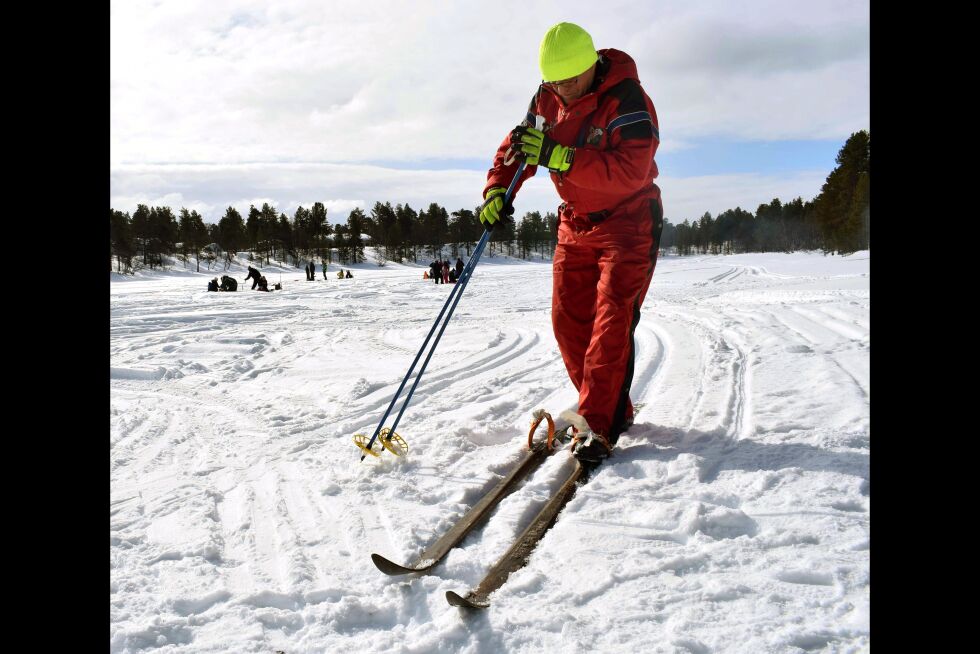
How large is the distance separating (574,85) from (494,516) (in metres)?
2.19

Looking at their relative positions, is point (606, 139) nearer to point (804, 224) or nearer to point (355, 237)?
point (355, 237)

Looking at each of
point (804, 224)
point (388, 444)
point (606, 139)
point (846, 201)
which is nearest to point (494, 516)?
point (388, 444)

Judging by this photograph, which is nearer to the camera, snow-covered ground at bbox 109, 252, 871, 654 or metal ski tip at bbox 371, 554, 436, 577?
snow-covered ground at bbox 109, 252, 871, 654

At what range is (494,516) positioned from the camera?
90.6 inches

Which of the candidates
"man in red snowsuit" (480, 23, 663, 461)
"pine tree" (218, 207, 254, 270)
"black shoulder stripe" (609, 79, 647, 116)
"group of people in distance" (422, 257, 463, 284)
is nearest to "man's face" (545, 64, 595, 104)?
"man in red snowsuit" (480, 23, 663, 461)

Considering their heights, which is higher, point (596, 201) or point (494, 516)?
point (596, 201)

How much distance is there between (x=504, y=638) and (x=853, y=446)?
2.08 meters

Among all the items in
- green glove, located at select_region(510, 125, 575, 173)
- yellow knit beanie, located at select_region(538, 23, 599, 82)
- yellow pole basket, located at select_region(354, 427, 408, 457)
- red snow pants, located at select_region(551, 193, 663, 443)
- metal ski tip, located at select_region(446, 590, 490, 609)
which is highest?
yellow knit beanie, located at select_region(538, 23, 599, 82)

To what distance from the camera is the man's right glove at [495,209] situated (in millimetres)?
3277

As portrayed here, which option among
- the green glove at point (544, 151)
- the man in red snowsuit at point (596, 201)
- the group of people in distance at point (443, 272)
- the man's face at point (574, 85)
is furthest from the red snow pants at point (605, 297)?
the group of people in distance at point (443, 272)

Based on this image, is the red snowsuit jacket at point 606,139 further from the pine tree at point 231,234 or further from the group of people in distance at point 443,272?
the pine tree at point 231,234

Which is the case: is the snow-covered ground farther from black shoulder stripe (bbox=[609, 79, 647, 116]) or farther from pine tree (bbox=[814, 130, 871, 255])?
pine tree (bbox=[814, 130, 871, 255])

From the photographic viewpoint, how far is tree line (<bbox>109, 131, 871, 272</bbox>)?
43.3 meters
